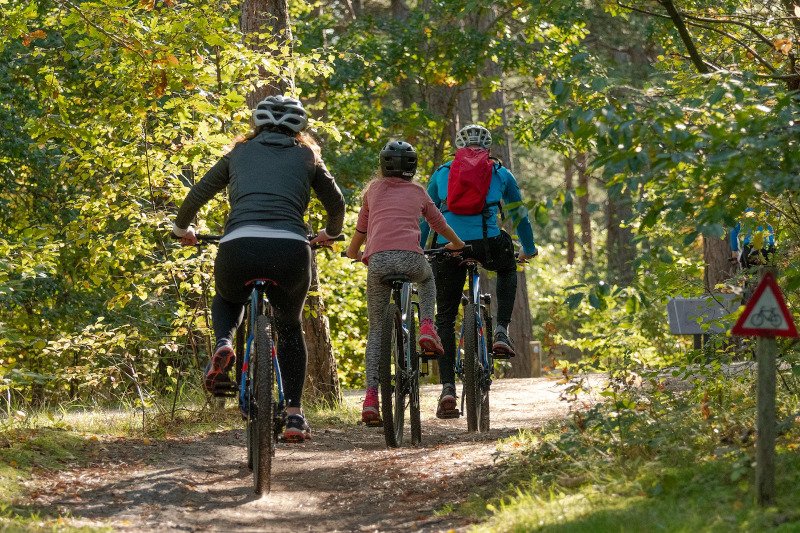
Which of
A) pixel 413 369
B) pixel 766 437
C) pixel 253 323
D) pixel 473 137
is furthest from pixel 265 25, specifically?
pixel 766 437

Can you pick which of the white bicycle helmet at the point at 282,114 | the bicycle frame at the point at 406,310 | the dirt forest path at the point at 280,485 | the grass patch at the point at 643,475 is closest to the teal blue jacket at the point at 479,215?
the bicycle frame at the point at 406,310

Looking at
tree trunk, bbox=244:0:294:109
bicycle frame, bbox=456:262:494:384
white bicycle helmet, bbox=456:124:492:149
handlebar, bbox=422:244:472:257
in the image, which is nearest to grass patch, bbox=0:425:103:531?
handlebar, bbox=422:244:472:257

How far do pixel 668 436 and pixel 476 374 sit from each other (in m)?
2.78

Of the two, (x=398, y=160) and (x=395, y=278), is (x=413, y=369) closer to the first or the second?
(x=395, y=278)

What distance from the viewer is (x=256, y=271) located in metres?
6.30

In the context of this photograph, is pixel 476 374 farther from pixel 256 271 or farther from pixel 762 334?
pixel 762 334

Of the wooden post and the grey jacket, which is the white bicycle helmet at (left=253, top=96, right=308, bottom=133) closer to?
the grey jacket

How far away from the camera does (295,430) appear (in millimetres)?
6602

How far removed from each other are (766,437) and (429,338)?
11.3 feet

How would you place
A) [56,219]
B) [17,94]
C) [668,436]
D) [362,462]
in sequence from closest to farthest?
[668,436] < [362,462] < [17,94] < [56,219]

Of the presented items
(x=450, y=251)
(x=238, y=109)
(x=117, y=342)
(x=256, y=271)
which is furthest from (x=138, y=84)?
(x=256, y=271)

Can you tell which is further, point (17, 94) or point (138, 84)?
point (17, 94)

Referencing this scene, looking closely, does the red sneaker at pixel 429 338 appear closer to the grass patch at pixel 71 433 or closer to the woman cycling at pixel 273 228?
the woman cycling at pixel 273 228

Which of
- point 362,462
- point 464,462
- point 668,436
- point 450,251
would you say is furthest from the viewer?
point 450,251
